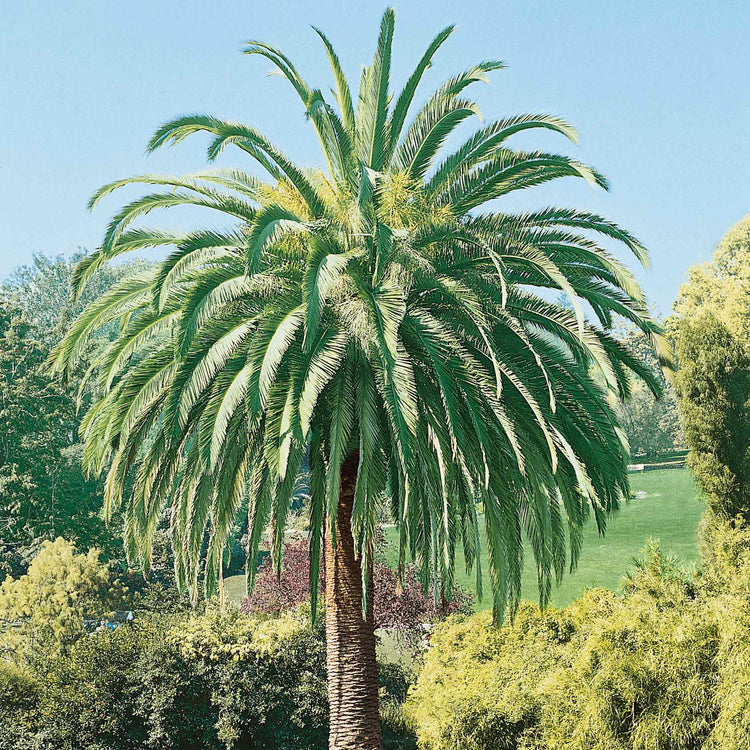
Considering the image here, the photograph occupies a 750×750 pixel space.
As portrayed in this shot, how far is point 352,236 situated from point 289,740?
9296mm

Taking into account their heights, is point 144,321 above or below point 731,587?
above

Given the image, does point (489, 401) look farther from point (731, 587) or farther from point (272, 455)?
point (731, 587)

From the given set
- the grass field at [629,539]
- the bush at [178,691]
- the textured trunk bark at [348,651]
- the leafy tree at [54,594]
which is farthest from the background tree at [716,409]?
the leafy tree at [54,594]

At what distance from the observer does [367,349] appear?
A: 7.82 metres

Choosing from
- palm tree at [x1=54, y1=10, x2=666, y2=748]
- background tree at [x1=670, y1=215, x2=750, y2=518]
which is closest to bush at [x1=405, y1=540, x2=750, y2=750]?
palm tree at [x1=54, y1=10, x2=666, y2=748]

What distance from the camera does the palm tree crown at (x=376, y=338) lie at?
24.6 feet

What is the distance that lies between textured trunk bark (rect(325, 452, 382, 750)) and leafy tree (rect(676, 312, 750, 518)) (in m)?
8.10

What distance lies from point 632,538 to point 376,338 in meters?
23.7

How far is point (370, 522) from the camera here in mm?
7547

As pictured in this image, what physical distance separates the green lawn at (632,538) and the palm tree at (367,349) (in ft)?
48.2

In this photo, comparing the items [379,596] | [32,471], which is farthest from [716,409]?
[32,471]

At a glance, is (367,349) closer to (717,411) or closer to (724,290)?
(717,411)

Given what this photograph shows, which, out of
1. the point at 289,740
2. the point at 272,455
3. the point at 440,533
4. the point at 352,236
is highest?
the point at 352,236

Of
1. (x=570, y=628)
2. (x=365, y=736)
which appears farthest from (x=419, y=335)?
(x=570, y=628)
